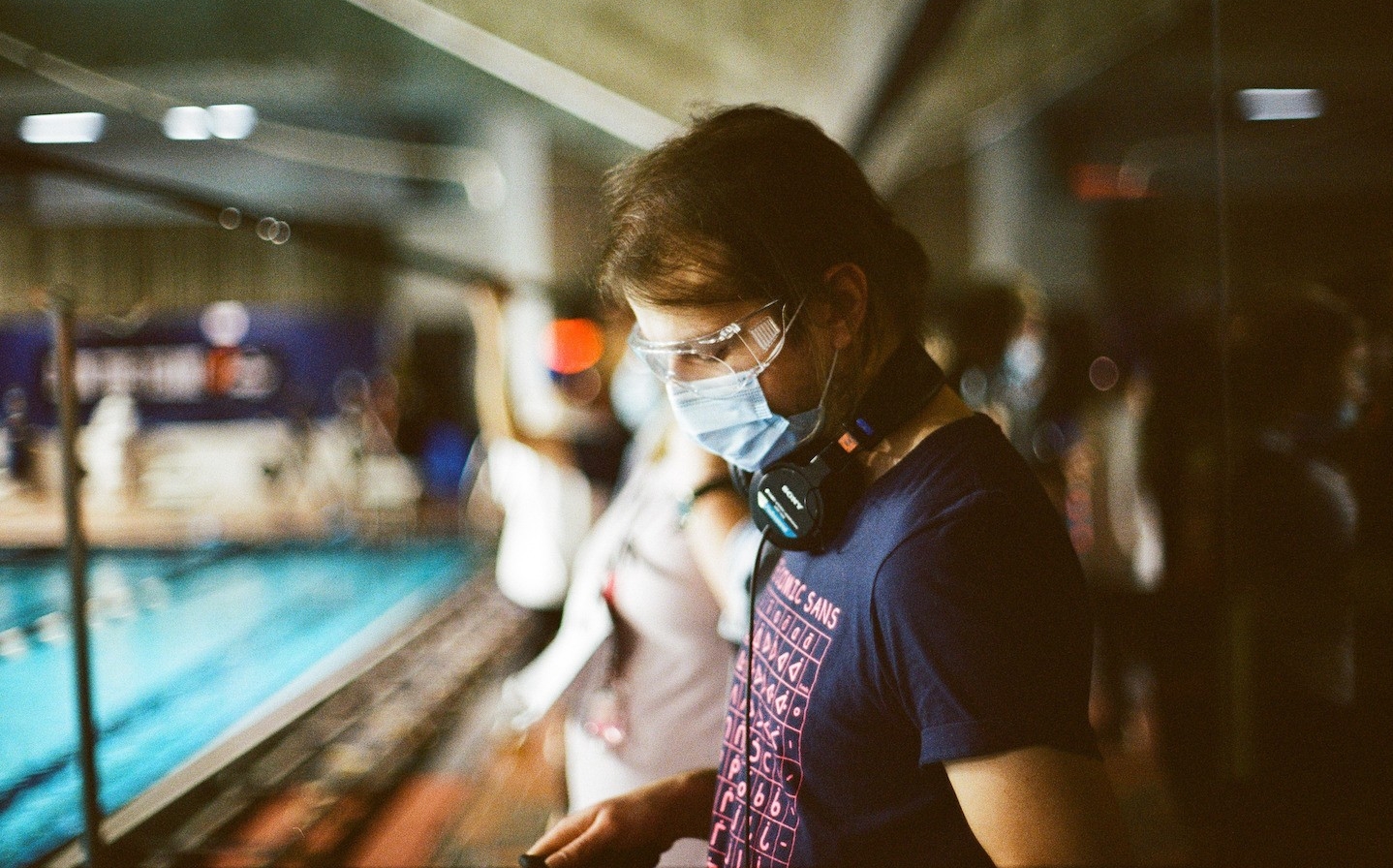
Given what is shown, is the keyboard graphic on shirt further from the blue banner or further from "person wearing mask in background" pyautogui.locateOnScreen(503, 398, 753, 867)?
the blue banner

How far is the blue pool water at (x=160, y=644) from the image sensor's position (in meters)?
1.91

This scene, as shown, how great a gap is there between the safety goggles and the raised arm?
423 millimetres

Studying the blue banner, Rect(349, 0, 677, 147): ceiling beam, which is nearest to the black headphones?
Rect(349, 0, 677, 147): ceiling beam

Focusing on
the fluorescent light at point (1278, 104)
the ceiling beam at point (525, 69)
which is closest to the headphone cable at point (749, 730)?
the fluorescent light at point (1278, 104)

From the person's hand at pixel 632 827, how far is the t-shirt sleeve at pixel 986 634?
0.51m

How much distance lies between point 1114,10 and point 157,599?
762 cm

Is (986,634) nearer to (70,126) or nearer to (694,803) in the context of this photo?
(694,803)

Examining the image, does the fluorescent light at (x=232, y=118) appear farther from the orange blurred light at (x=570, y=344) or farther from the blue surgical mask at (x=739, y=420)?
the blue surgical mask at (x=739, y=420)

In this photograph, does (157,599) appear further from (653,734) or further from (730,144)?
(730,144)

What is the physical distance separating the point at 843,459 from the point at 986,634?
257mm

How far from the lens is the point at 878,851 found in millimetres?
784

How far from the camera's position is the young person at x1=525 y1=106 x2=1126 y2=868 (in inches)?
25.7

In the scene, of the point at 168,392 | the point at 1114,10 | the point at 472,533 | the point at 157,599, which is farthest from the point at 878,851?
the point at 168,392

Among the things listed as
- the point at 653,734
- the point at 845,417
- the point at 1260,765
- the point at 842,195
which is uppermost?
the point at 842,195
